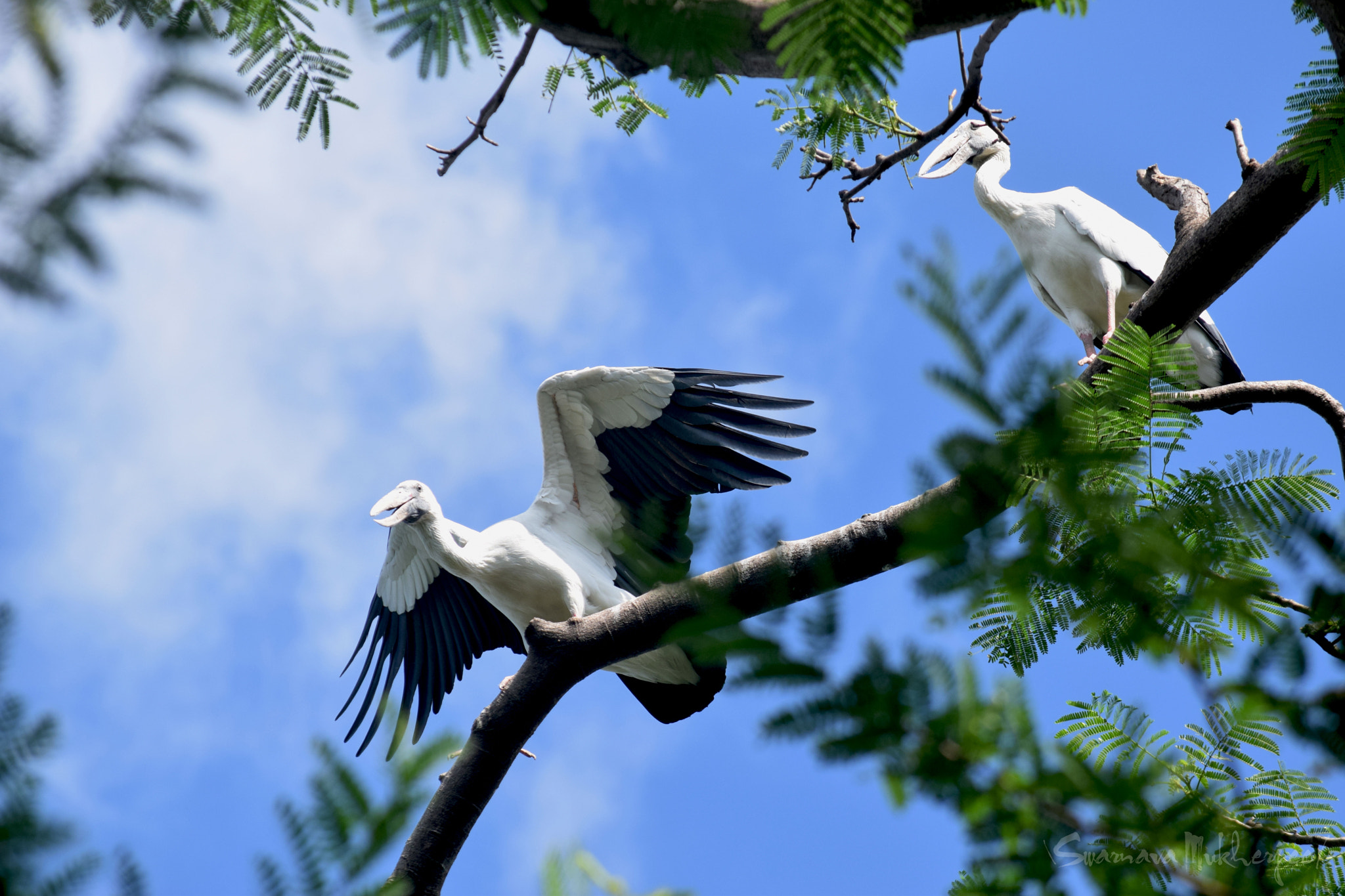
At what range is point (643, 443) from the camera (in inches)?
228

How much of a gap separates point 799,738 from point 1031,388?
0.67 meters

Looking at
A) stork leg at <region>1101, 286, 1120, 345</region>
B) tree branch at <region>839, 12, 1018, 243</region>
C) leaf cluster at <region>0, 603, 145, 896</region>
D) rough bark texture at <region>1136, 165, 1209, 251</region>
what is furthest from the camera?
stork leg at <region>1101, 286, 1120, 345</region>

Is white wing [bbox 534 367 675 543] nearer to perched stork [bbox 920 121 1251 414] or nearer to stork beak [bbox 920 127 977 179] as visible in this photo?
perched stork [bbox 920 121 1251 414]

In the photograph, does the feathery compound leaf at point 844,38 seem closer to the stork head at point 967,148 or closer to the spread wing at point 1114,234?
the spread wing at point 1114,234

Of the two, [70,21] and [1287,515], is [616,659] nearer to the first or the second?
[1287,515]

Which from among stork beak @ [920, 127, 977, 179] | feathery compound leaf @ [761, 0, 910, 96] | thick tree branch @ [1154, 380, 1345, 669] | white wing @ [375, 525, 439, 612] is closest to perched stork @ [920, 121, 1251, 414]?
stork beak @ [920, 127, 977, 179]

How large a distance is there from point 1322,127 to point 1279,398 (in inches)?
66.1

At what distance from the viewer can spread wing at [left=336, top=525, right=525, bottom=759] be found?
21.8 ft

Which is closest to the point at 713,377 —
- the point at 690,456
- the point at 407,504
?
the point at 690,456

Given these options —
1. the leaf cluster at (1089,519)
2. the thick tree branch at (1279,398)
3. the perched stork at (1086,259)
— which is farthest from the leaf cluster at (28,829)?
the perched stork at (1086,259)

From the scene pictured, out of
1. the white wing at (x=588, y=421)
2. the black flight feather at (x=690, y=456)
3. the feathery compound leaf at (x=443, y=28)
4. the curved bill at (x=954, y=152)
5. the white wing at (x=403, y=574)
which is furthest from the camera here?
the curved bill at (x=954, y=152)

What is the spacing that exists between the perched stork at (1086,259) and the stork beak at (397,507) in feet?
13.2

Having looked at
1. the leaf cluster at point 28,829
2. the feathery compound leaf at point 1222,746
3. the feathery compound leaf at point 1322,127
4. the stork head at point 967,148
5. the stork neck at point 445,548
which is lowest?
the feathery compound leaf at point 1222,746

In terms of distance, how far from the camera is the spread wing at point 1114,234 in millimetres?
5898
